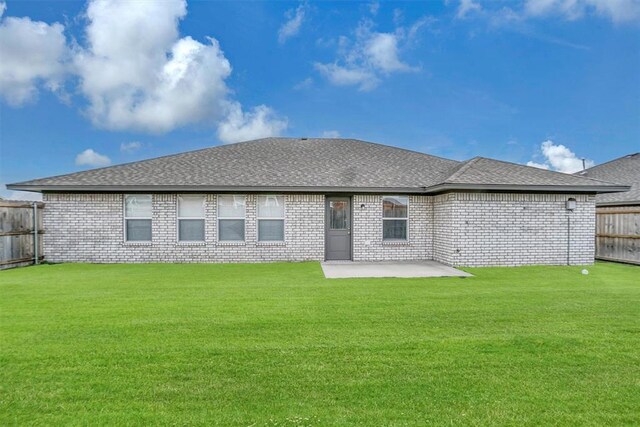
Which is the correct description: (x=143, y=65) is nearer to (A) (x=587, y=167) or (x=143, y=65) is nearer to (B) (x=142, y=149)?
(B) (x=142, y=149)

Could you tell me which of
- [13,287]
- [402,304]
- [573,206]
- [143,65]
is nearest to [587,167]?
[573,206]

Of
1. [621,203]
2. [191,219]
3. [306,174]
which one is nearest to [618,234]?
[621,203]

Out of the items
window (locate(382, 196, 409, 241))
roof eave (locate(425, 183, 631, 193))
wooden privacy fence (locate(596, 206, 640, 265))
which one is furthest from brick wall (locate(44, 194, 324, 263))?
wooden privacy fence (locate(596, 206, 640, 265))

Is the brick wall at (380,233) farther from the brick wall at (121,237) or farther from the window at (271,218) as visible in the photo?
the window at (271,218)

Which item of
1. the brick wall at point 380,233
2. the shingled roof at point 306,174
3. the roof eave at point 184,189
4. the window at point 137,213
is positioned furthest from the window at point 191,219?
the brick wall at point 380,233

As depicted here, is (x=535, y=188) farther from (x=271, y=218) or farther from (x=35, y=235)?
(x=35, y=235)

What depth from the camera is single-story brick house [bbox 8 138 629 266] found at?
37.5 feet

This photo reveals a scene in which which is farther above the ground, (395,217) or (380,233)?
(395,217)

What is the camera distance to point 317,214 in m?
12.6

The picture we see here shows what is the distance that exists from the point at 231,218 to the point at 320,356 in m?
8.86

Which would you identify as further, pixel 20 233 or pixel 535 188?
pixel 20 233

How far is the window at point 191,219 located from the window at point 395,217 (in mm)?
6120

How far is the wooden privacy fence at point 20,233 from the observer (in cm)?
1104

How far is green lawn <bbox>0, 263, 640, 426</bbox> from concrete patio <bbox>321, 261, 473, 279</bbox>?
1.81m
